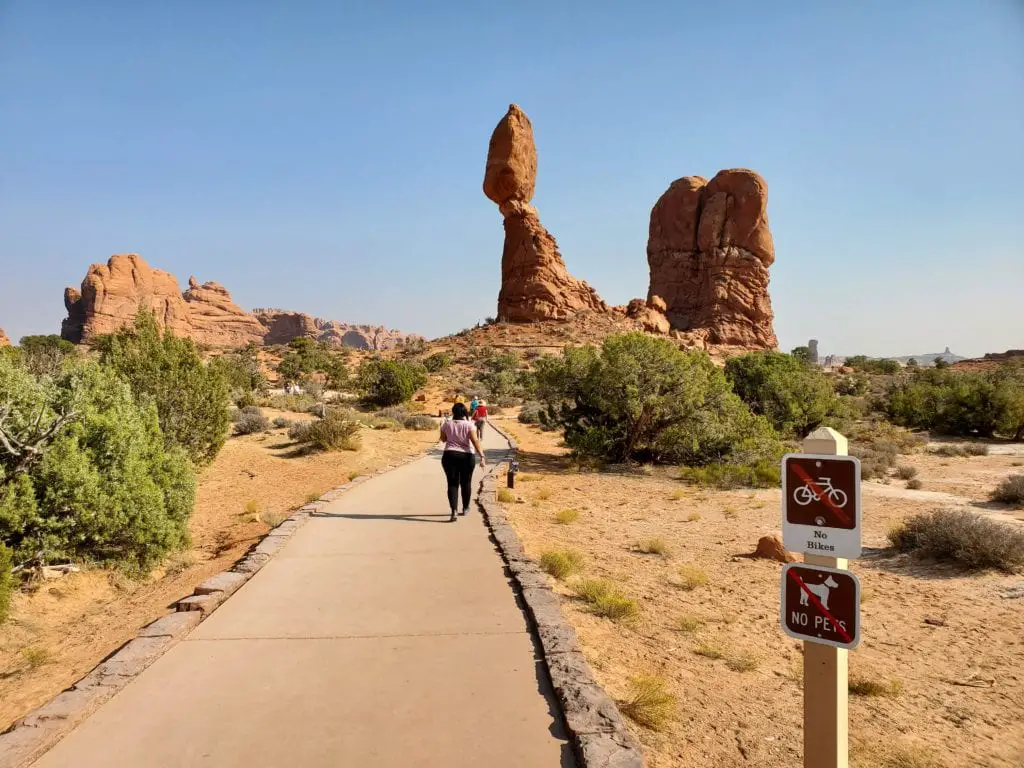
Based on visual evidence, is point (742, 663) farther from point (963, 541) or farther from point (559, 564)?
point (963, 541)

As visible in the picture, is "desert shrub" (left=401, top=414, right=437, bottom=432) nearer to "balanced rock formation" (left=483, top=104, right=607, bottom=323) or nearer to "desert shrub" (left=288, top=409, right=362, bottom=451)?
"desert shrub" (left=288, top=409, right=362, bottom=451)

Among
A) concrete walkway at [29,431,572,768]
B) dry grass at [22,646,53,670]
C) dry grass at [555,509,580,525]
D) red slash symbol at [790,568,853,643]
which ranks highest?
red slash symbol at [790,568,853,643]

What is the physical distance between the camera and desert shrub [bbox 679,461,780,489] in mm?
15438

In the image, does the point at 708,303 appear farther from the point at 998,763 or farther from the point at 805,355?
the point at 998,763

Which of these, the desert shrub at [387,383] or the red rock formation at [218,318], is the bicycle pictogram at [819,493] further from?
the red rock formation at [218,318]

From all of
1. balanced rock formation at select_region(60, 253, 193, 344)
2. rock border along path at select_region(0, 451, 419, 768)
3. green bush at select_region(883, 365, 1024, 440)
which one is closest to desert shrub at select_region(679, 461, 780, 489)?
rock border along path at select_region(0, 451, 419, 768)

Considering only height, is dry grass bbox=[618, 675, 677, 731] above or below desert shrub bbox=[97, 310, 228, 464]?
below

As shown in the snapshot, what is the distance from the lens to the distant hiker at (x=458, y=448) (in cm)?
898

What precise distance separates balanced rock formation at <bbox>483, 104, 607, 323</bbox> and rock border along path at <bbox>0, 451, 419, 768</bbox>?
59166mm

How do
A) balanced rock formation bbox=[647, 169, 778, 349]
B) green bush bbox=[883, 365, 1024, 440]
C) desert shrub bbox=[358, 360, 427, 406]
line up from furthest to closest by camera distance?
1. balanced rock formation bbox=[647, 169, 778, 349]
2. desert shrub bbox=[358, 360, 427, 406]
3. green bush bbox=[883, 365, 1024, 440]

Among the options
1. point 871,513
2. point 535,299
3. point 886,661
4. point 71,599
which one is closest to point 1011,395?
point 871,513

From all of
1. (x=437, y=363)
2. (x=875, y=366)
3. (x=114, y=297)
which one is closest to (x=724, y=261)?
(x=875, y=366)

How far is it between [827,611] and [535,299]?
210ft

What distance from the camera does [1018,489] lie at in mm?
12656
